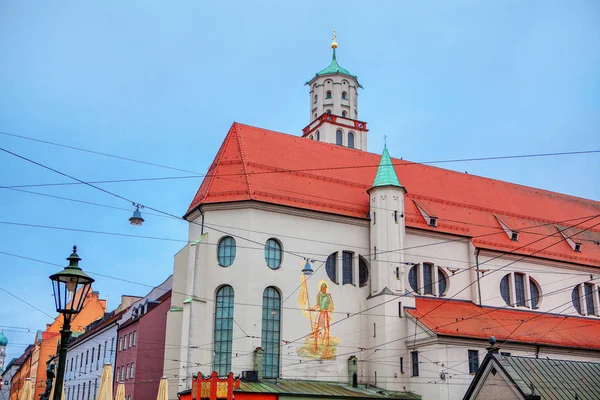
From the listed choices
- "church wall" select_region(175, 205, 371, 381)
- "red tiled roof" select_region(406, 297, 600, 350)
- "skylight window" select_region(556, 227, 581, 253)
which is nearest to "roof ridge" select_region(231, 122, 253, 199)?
"church wall" select_region(175, 205, 371, 381)

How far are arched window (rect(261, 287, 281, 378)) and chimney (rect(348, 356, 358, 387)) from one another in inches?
163

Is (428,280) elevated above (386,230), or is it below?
below

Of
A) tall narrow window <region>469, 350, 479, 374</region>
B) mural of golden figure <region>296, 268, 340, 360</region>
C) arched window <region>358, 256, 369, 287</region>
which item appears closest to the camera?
tall narrow window <region>469, 350, 479, 374</region>

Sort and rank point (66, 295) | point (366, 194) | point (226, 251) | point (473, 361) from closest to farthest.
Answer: point (66, 295), point (473, 361), point (226, 251), point (366, 194)

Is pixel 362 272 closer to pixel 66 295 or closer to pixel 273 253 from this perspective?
pixel 273 253

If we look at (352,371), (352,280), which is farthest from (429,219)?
(352,371)

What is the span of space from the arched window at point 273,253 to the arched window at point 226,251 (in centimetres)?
181

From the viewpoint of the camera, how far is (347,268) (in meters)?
39.7

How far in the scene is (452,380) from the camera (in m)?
35.0

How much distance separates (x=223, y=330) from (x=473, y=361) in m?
12.9

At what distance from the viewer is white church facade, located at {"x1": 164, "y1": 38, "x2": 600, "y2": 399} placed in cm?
3600

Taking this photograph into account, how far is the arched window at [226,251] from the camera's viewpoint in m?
37.3

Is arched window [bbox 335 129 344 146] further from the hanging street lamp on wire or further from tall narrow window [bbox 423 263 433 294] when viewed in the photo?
the hanging street lamp on wire

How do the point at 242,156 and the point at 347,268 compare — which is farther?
the point at 242,156
